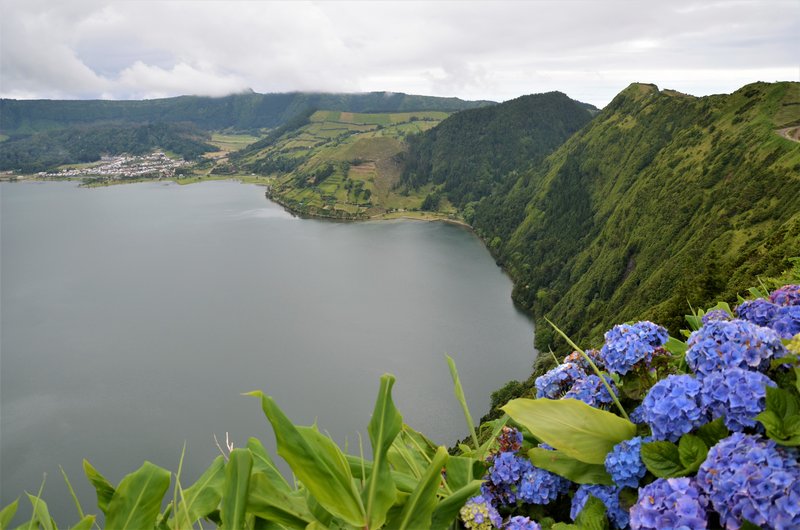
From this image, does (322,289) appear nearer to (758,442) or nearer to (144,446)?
(144,446)

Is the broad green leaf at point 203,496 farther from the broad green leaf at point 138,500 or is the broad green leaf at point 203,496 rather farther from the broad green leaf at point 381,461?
the broad green leaf at point 381,461

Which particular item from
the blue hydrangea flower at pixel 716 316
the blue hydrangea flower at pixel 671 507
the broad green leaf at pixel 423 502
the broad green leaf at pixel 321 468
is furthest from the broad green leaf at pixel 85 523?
the blue hydrangea flower at pixel 716 316

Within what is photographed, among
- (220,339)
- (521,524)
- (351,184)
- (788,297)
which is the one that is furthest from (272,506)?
(351,184)

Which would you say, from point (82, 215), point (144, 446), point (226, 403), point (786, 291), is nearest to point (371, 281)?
point (226, 403)

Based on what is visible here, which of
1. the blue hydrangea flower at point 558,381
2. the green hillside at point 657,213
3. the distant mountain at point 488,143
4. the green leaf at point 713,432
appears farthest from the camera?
the distant mountain at point 488,143

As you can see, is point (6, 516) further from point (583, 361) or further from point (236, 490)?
point (583, 361)
